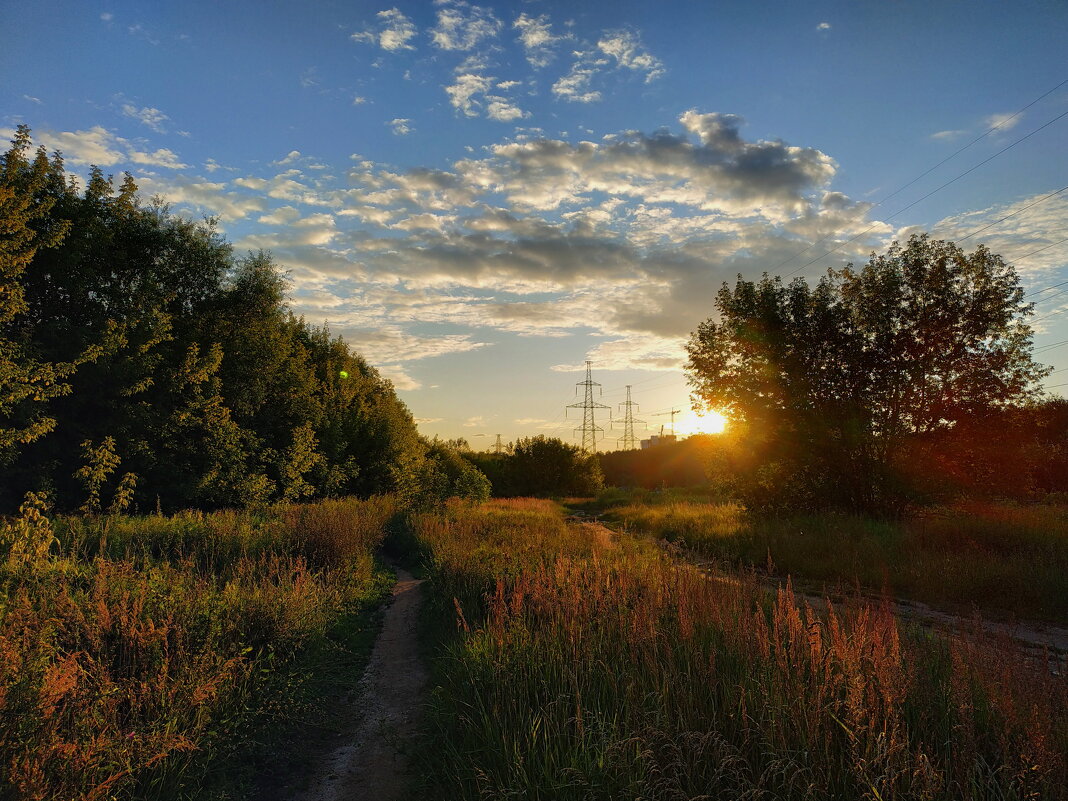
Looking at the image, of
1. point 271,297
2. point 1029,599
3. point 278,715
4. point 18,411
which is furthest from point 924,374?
point 18,411

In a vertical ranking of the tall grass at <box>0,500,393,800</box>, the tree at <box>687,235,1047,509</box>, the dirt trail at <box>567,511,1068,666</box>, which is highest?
the tree at <box>687,235,1047,509</box>

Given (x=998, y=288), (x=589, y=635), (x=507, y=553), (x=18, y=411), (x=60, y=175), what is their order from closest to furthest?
(x=589, y=635), (x=507, y=553), (x=18, y=411), (x=998, y=288), (x=60, y=175)

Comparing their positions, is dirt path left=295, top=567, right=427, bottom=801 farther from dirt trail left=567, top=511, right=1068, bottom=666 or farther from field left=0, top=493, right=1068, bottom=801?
dirt trail left=567, top=511, right=1068, bottom=666

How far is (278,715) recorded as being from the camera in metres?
5.72

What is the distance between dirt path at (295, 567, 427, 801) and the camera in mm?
4629

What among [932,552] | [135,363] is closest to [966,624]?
[932,552]

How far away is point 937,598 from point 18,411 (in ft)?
75.2

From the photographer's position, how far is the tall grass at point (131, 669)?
13.0 ft

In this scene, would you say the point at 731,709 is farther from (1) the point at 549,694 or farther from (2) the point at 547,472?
(2) the point at 547,472

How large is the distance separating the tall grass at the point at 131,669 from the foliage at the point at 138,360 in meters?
12.2

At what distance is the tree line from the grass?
17.4m

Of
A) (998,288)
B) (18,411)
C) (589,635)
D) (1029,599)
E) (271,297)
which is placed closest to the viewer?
(589,635)

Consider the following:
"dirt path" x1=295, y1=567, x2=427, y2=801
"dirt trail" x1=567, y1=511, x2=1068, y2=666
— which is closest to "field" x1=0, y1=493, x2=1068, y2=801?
"dirt path" x1=295, y1=567, x2=427, y2=801

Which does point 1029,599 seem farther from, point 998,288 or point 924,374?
point 998,288
